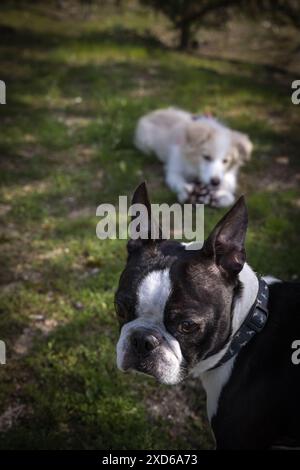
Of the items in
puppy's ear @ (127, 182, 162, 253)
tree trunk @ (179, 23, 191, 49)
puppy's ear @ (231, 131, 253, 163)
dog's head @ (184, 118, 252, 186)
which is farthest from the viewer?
tree trunk @ (179, 23, 191, 49)

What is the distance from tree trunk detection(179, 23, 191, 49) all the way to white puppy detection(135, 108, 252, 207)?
419cm

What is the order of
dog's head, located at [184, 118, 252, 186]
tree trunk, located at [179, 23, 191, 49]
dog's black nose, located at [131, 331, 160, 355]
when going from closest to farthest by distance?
1. dog's black nose, located at [131, 331, 160, 355]
2. dog's head, located at [184, 118, 252, 186]
3. tree trunk, located at [179, 23, 191, 49]

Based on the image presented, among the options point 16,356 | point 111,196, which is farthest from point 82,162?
point 16,356

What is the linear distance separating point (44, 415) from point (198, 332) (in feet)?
4.43

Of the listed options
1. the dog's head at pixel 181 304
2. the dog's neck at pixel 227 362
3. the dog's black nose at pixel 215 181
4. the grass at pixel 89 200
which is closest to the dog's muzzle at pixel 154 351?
the dog's head at pixel 181 304

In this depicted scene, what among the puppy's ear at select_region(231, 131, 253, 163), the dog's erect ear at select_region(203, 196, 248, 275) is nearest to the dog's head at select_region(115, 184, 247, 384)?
the dog's erect ear at select_region(203, 196, 248, 275)

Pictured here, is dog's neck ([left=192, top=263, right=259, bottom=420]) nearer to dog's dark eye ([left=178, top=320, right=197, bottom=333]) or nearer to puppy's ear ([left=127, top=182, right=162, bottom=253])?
dog's dark eye ([left=178, top=320, right=197, bottom=333])

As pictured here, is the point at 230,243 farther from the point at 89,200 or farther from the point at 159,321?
the point at 89,200

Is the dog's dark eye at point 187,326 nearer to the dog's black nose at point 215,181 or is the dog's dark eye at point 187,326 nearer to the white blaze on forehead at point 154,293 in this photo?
→ the white blaze on forehead at point 154,293

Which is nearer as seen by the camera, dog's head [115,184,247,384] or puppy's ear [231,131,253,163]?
dog's head [115,184,247,384]

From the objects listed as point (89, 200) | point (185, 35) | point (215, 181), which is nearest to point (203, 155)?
point (215, 181)

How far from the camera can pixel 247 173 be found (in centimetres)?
600

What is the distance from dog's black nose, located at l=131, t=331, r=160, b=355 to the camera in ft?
7.66

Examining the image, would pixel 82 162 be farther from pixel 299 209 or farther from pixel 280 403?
pixel 280 403
